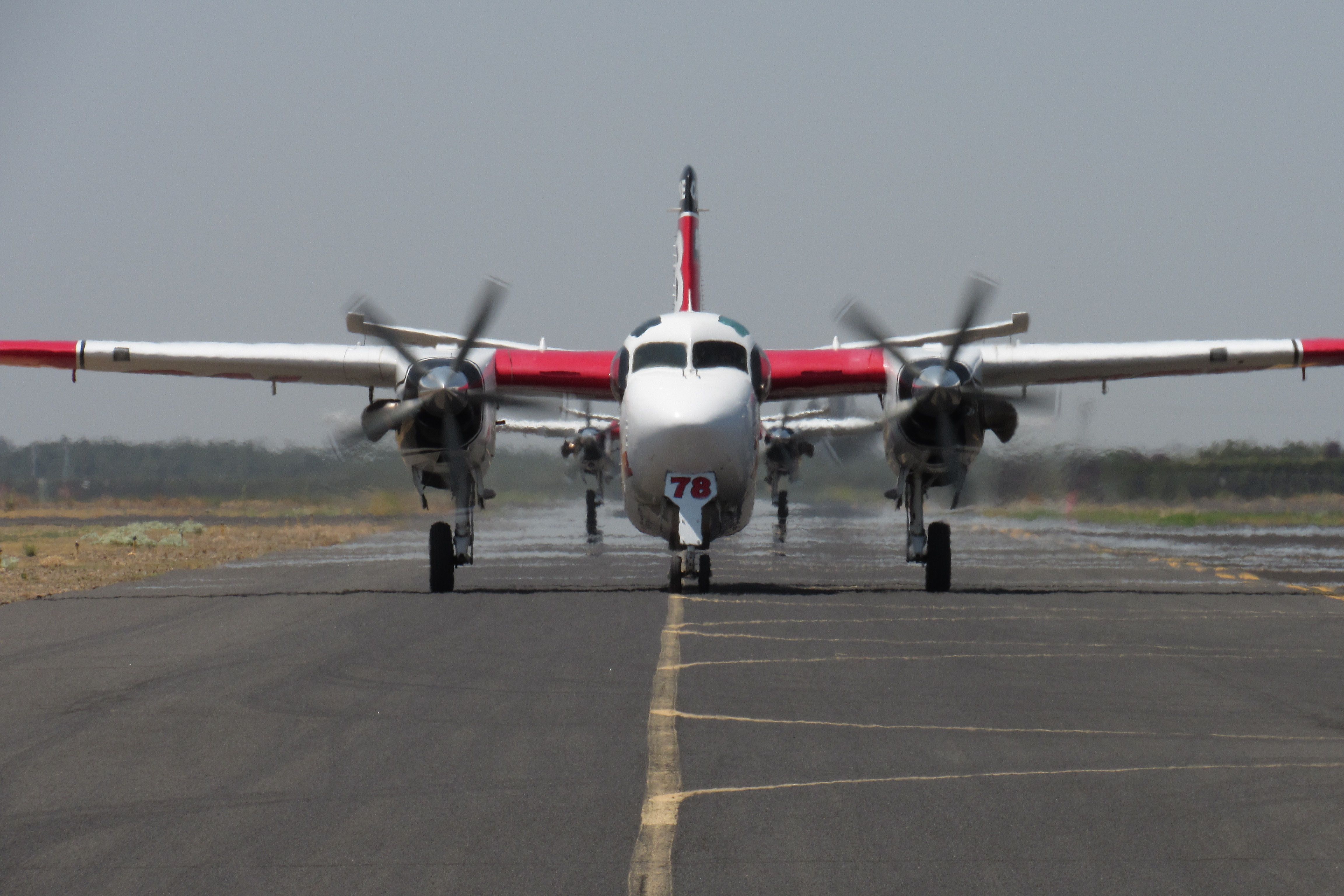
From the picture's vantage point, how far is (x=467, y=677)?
35.3 ft

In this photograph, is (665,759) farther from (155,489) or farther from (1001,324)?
(155,489)

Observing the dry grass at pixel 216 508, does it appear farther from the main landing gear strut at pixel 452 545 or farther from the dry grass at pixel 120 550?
the main landing gear strut at pixel 452 545

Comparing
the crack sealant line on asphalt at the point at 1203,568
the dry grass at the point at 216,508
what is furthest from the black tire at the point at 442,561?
the dry grass at the point at 216,508

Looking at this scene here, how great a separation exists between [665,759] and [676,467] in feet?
30.7

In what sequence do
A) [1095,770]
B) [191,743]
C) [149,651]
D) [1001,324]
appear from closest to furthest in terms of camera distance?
[1095,770] < [191,743] < [149,651] < [1001,324]

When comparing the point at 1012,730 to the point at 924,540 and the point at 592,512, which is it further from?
the point at 592,512

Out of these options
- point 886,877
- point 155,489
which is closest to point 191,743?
point 886,877

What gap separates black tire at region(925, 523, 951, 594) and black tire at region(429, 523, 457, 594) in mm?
6053

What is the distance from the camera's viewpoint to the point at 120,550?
3200 centimetres

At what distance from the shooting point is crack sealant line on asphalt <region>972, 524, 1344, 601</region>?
18.4m

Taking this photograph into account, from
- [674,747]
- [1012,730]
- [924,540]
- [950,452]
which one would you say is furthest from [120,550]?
[1012,730]

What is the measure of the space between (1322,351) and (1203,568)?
177 inches

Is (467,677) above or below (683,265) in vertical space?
below

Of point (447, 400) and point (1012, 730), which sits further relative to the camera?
point (447, 400)
